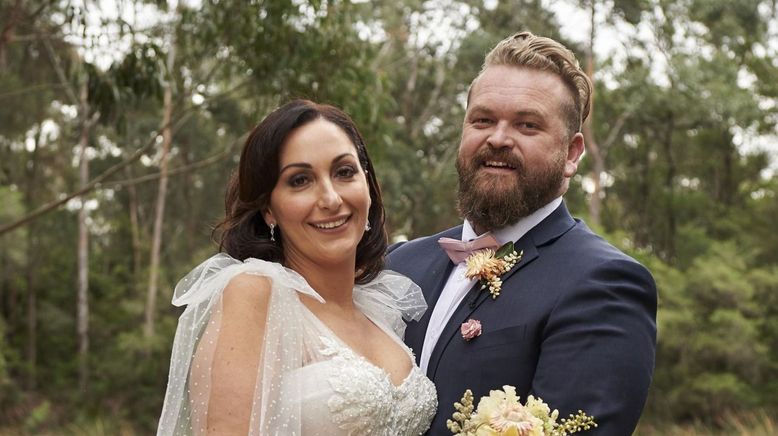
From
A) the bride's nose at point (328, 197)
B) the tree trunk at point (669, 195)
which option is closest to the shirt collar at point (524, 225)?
the bride's nose at point (328, 197)

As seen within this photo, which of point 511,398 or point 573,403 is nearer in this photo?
point 511,398

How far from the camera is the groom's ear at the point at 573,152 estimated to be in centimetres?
357

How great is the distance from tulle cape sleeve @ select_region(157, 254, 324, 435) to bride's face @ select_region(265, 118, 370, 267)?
0.20 metres

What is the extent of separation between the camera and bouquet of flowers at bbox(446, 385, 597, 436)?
8.30 feet

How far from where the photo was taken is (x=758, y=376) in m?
20.2

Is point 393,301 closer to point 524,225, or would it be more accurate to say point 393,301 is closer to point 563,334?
point 524,225

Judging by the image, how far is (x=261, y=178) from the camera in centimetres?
324

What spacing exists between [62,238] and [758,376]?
671 inches

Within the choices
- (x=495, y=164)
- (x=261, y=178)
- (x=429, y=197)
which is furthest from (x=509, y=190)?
(x=429, y=197)

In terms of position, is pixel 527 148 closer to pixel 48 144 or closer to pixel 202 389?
pixel 202 389

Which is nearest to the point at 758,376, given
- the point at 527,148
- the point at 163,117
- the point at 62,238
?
the point at 163,117

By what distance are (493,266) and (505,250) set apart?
0.31 feet

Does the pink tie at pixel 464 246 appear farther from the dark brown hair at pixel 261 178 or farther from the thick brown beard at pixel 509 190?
the dark brown hair at pixel 261 178

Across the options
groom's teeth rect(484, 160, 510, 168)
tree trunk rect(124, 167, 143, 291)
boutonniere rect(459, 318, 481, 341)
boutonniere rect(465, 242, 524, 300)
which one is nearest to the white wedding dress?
boutonniere rect(459, 318, 481, 341)
